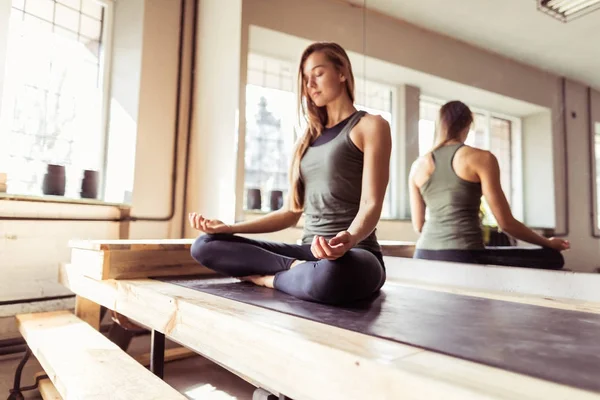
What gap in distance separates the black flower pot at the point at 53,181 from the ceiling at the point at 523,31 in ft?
6.75

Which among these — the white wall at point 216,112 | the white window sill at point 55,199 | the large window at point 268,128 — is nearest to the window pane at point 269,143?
the large window at point 268,128

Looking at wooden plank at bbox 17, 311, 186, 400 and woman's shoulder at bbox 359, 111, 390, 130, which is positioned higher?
woman's shoulder at bbox 359, 111, 390, 130

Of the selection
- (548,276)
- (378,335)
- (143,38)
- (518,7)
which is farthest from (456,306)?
(143,38)

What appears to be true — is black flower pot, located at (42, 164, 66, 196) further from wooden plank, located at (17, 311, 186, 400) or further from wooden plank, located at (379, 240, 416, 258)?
wooden plank, located at (379, 240, 416, 258)

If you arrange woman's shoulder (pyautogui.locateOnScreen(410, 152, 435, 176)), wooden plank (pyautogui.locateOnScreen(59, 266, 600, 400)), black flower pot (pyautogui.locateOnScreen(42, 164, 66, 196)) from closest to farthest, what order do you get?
1. wooden plank (pyautogui.locateOnScreen(59, 266, 600, 400))
2. woman's shoulder (pyautogui.locateOnScreen(410, 152, 435, 176))
3. black flower pot (pyautogui.locateOnScreen(42, 164, 66, 196))

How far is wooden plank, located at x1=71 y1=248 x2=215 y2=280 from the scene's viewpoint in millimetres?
1542

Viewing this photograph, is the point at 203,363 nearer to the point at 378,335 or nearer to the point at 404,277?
the point at 404,277

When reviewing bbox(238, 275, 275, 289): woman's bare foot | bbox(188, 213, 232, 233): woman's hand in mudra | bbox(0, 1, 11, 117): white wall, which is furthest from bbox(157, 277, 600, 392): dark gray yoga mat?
bbox(0, 1, 11, 117): white wall

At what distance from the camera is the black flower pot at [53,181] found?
2.40 m

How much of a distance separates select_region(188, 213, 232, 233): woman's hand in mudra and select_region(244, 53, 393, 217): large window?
3.52 feet

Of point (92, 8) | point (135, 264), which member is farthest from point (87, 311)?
point (92, 8)

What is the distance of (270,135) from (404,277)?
4.67ft

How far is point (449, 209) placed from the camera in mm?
1806

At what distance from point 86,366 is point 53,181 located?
1535 mm
